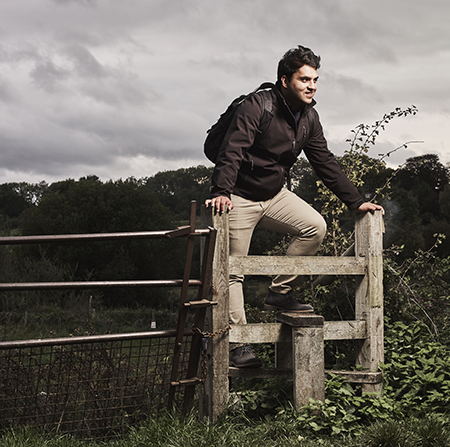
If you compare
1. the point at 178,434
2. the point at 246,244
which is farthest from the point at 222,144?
the point at 178,434

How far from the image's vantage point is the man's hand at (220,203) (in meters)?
3.97

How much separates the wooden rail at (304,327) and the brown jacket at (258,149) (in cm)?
34

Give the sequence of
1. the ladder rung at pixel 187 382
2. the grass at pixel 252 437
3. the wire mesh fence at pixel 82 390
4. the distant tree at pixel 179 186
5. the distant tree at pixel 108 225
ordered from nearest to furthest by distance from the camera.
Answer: the grass at pixel 252 437, the wire mesh fence at pixel 82 390, the ladder rung at pixel 187 382, the distant tree at pixel 108 225, the distant tree at pixel 179 186

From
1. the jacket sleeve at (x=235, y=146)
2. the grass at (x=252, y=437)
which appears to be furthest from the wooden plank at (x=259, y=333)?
the jacket sleeve at (x=235, y=146)

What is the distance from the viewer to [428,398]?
4.21 meters

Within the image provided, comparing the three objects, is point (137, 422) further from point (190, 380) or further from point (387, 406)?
point (387, 406)

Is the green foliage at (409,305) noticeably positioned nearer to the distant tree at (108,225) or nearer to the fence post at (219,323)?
the fence post at (219,323)

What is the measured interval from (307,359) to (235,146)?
5.60 ft

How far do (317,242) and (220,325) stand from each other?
1.11 meters

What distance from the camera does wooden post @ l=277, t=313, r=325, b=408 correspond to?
4020 mm

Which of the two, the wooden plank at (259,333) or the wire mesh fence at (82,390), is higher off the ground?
the wooden plank at (259,333)

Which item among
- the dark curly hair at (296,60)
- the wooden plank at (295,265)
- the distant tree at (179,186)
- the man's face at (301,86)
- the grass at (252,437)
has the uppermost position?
the distant tree at (179,186)

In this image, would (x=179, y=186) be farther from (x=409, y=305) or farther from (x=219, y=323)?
(x=219, y=323)

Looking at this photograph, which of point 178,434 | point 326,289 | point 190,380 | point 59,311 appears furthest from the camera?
point 59,311
